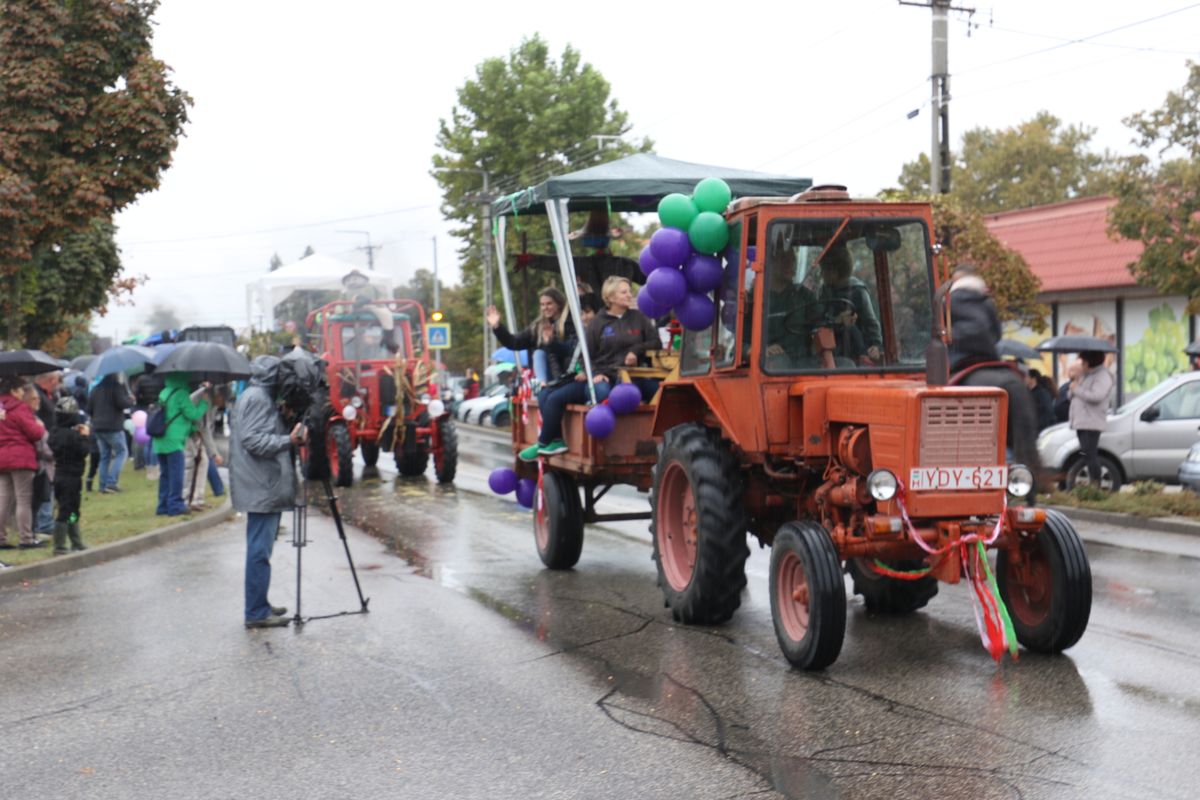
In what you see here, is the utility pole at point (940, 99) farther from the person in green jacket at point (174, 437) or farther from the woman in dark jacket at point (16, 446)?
the woman in dark jacket at point (16, 446)

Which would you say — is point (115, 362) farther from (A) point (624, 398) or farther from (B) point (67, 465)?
(A) point (624, 398)

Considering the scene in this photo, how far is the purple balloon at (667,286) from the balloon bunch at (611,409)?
1.74m

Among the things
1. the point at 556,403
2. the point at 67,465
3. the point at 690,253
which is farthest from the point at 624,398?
the point at 67,465

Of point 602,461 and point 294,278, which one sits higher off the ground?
point 294,278

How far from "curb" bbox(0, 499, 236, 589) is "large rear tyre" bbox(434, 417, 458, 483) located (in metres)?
4.91

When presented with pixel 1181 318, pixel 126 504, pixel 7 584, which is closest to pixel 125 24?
pixel 126 504

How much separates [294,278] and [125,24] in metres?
14.1

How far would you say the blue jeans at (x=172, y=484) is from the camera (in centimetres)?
1642

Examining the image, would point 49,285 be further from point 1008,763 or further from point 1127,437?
point 1008,763

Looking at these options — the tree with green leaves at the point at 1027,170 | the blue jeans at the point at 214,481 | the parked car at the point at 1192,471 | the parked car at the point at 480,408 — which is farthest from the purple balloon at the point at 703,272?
the tree with green leaves at the point at 1027,170

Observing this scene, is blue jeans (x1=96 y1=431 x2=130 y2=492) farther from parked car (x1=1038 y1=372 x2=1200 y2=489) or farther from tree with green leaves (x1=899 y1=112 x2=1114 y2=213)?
tree with green leaves (x1=899 y1=112 x2=1114 y2=213)

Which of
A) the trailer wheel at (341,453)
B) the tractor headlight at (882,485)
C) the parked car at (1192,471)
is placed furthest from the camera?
the trailer wheel at (341,453)

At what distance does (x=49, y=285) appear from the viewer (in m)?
30.8

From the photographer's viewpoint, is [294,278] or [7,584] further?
[294,278]
